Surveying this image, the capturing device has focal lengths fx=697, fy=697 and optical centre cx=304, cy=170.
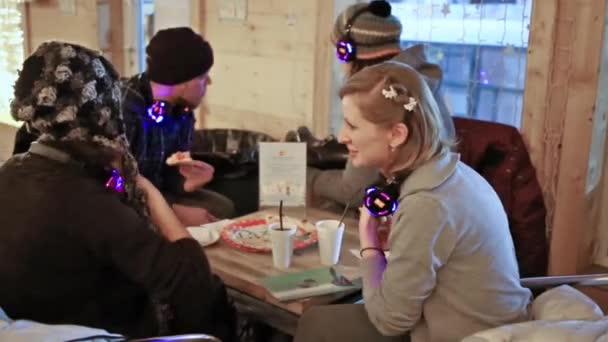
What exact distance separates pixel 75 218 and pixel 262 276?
53cm

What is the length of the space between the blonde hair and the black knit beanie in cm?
119

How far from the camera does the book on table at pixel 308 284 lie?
68.2 inches

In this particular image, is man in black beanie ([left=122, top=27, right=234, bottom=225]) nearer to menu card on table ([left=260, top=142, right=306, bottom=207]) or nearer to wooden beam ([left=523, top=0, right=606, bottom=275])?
menu card on table ([left=260, top=142, right=306, bottom=207])

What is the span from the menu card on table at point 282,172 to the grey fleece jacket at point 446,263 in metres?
0.87

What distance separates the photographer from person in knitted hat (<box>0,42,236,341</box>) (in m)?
1.53

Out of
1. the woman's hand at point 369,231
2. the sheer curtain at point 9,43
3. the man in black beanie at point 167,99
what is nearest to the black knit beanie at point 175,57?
the man in black beanie at point 167,99

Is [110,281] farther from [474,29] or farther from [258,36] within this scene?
[258,36]

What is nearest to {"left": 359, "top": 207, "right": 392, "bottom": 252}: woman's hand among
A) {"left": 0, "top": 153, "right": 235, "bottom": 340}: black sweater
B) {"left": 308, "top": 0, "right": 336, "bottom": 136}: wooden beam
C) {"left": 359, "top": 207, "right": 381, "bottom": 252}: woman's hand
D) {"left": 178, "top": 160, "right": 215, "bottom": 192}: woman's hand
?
{"left": 359, "top": 207, "right": 381, "bottom": 252}: woman's hand

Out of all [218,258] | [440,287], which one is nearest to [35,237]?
[218,258]

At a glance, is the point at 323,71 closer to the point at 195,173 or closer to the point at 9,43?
the point at 195,173

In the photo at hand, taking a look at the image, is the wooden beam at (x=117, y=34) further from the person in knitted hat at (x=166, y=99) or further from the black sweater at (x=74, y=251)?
the black sweater at (x=74, y=251)

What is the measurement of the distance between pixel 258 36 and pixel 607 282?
2495 mm

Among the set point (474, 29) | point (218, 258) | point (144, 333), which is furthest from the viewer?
point (474, 29)

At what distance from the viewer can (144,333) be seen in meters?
1.79
